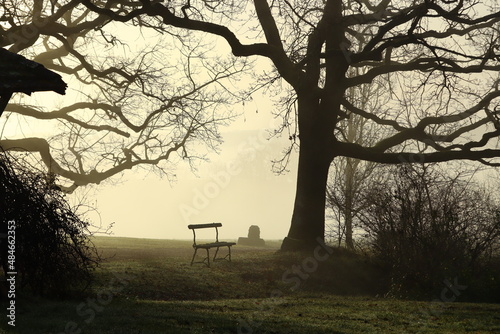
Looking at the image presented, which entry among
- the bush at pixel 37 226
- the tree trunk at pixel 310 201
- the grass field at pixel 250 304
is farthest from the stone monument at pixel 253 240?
the bush at pixel 37 226

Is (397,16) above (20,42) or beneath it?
above

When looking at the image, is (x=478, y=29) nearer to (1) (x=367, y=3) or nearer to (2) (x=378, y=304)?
(1) (x=367, y=3)

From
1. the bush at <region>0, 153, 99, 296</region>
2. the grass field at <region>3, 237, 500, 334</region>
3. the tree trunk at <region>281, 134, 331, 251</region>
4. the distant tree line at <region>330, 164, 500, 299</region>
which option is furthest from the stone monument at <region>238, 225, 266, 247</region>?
the bush at <region>0, 153, 99, 296</region>

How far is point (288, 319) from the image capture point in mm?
10570

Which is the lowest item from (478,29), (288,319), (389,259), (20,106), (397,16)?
(288,319)

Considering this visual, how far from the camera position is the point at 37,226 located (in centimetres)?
995

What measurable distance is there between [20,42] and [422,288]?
1464cm

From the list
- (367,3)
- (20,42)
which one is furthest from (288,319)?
(367,3)

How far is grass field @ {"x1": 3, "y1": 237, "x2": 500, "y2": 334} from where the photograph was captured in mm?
9227

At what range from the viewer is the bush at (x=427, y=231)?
15.4 meters

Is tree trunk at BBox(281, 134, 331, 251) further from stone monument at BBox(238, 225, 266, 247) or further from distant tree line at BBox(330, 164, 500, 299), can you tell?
stone monument at BBox(238, 225, 266, 247)

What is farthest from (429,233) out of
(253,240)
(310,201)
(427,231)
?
(253,240)

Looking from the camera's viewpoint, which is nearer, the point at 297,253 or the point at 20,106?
the point at 297,253

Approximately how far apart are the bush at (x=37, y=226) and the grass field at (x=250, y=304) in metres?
0.43
